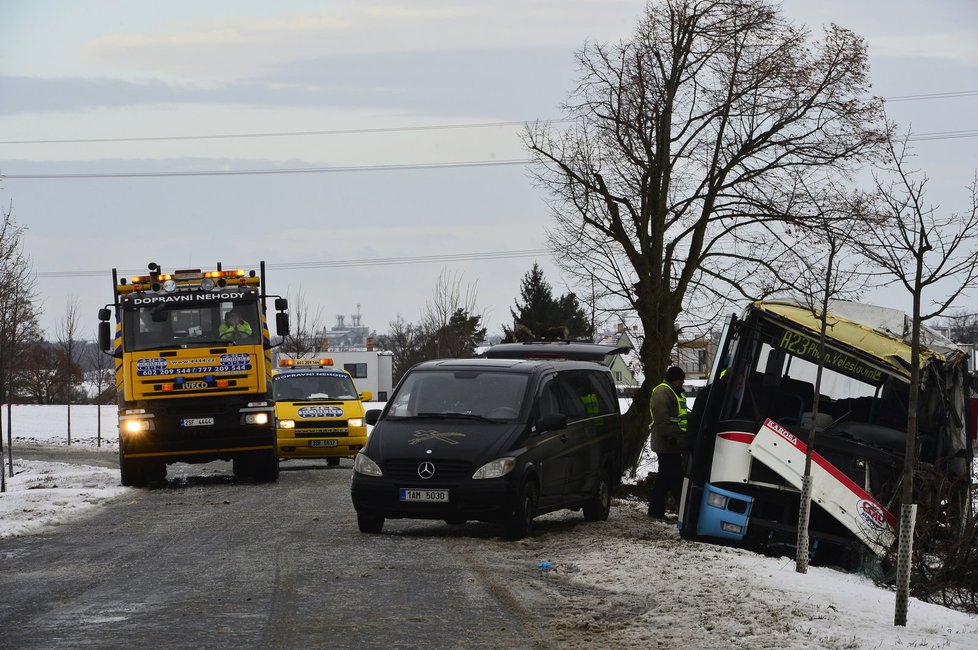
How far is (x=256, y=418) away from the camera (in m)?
21.1

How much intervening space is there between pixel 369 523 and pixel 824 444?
15.3ft

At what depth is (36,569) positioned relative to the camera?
1124 centimetres

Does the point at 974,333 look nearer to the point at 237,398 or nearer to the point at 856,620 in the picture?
the point at 856,620

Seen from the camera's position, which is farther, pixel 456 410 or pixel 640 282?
pixel 640 282

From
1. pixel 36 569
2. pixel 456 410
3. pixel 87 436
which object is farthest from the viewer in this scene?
pixel 87 436

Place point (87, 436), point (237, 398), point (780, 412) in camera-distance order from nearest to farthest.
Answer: point (780, 412)
point (237, 398)
point (87, 436)

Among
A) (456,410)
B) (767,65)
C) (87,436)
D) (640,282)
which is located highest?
(767,65)

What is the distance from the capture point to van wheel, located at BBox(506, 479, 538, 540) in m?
13.0

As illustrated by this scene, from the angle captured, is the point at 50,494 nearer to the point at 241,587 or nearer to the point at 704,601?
the point at 241,587

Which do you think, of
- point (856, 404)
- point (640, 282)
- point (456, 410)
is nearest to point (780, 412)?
point (856, 404)

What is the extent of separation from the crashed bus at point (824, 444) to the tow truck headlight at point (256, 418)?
9181 millimetres

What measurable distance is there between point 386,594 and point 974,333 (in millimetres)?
8345

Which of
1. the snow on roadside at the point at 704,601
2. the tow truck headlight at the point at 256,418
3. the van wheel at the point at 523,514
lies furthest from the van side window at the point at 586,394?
the tow truck headlight at the point at 256,418

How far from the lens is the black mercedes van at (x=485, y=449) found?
13055 mm
